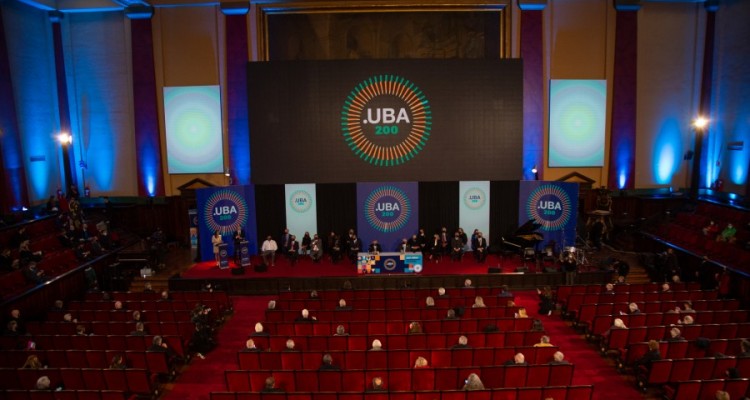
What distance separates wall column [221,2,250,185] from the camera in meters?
20.4

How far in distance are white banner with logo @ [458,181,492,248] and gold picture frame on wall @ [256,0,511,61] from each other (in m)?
5.05

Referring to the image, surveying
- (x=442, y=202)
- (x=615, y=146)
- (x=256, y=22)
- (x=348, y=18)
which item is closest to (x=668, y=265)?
(x=615, y=146)

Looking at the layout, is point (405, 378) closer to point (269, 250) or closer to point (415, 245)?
point (415, 245)

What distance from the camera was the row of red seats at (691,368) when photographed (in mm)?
9289

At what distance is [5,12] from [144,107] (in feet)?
17.5

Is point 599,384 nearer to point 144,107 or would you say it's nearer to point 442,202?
point 442,202

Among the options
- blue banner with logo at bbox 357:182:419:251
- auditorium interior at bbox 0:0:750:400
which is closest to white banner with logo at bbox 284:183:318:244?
auditorium interior at bbox 0:0:750:400

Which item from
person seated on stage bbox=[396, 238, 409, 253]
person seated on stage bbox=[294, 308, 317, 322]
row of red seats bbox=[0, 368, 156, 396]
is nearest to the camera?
row of red seats bbox=[0, 368, 156, 396]

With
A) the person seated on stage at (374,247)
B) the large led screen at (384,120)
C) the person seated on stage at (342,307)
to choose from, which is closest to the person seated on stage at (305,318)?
the person seated on stage at (342,307)

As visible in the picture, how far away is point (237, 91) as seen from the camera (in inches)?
814

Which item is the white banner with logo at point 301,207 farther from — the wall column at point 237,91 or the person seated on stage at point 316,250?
the wall column at point 237,91

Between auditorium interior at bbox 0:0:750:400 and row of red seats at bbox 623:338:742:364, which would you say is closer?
row of red seats at bbox 623:338:742:364

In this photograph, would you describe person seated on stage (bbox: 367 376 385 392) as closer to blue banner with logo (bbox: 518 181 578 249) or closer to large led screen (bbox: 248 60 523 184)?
large led screen (bbox: 248 60 523 184)

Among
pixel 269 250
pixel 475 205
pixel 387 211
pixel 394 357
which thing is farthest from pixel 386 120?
pixel 394 357
